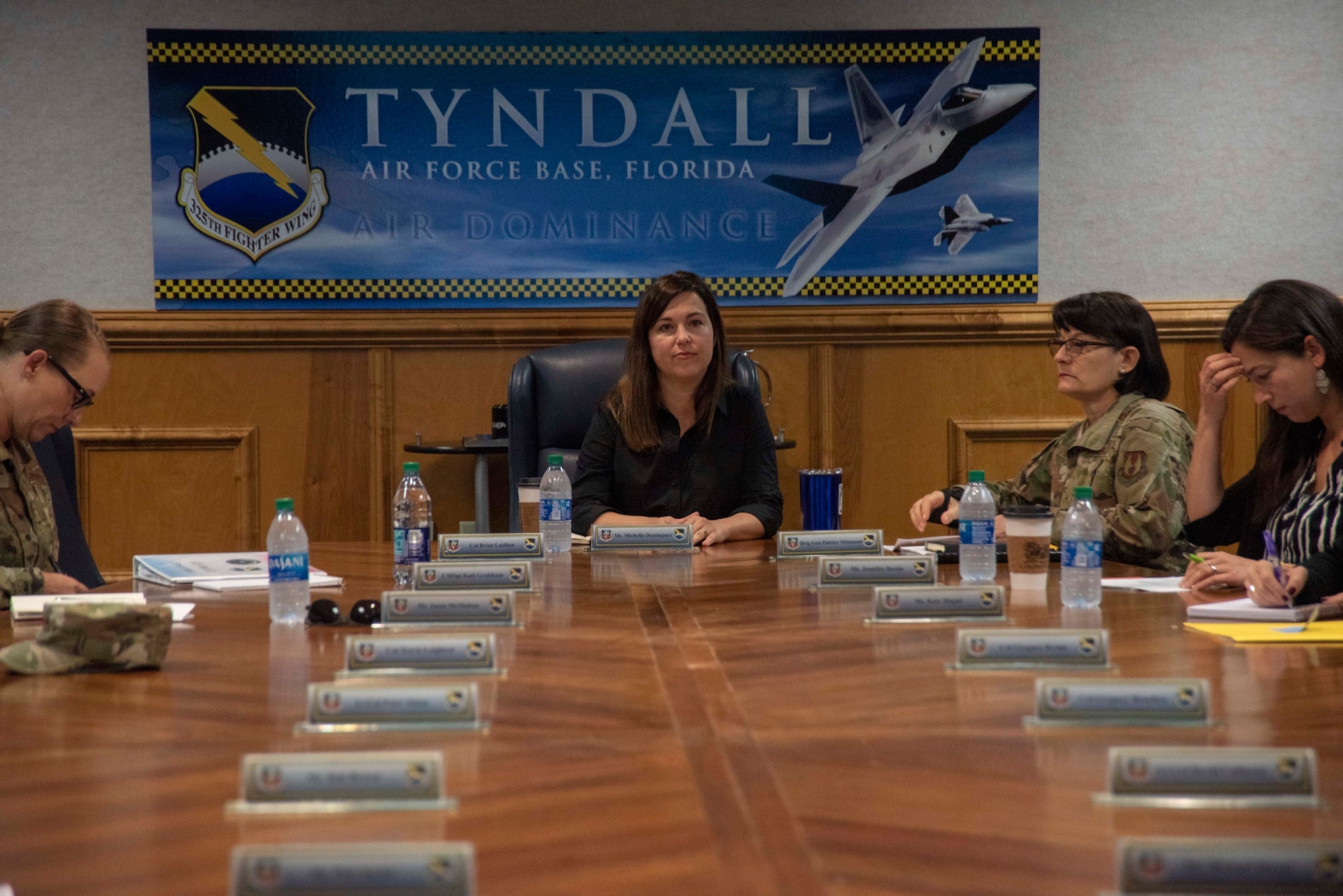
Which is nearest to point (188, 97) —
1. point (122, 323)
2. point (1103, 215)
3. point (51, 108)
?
point (51, 108)

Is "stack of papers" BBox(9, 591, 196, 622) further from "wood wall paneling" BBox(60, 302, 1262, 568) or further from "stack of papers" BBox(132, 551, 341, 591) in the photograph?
"wood wall paneling" BBox(60, 302, 1262, 568)

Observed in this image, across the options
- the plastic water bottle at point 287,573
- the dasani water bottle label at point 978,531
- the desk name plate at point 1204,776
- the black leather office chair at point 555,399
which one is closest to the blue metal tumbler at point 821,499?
the black leather office chair at point 555,399

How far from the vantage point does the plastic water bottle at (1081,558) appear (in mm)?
1900

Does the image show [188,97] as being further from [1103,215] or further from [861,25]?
[1103,215]

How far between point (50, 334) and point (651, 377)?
56.4 inches

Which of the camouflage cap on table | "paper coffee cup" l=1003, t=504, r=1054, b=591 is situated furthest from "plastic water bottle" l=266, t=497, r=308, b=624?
"paper coffee cup" l=1003, t=504, r=1054, b=591

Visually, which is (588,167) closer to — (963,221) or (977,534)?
(963,221)

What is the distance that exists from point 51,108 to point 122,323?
0.77 metres

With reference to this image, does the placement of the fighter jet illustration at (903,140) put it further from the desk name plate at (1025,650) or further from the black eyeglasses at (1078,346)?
the desk name plate at (1025,650)

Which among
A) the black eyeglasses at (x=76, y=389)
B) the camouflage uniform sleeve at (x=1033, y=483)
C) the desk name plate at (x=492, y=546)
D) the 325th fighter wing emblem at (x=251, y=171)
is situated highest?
the 325th fighter wing emblem at (x=251, y=171)

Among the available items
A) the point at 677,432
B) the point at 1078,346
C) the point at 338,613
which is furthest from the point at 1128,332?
the point at 338,613

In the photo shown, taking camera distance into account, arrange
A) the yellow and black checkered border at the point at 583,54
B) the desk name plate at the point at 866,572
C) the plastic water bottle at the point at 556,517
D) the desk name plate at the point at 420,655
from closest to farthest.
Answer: the desk name plate at the point at 420,655
the desk name plate at the point at 866,572
the plastic water bottle at the point at 556,517
the yellow and black checkered border at the point at 583,54

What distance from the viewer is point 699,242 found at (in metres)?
4.55

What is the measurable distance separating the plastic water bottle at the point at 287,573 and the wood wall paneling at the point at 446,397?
263cm
